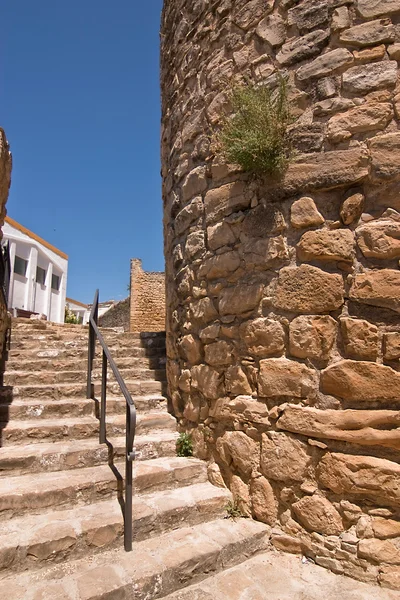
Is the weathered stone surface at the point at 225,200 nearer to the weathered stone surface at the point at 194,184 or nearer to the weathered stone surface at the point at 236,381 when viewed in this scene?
the weathered stone surface at the point at 194,184

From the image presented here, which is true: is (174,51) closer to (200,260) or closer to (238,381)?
(200,260)

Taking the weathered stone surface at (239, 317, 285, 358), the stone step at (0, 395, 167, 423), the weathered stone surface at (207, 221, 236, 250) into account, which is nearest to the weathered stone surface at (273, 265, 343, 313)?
the weathered stone surface at (239, 317, 285, 358)

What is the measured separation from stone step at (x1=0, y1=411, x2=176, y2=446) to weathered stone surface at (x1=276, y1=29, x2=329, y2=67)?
277 centimetres

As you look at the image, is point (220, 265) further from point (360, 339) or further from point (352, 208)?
point (360, 339)

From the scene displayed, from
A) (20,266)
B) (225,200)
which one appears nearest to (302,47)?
(225,200)

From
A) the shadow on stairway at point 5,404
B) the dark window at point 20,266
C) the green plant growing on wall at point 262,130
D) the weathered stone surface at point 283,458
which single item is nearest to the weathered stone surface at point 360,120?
the green plant growing on wall at point 262,130

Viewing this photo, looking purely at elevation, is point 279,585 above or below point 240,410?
below

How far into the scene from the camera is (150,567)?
6.84 ft

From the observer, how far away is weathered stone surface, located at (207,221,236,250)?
2.92 m

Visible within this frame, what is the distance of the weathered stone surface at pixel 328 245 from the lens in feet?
7.91

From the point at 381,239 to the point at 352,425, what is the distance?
1.03 meters

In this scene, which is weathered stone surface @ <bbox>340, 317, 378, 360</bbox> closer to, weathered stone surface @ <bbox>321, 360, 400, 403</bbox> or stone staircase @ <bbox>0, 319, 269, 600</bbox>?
weathered stone surface @ <bbox>321, 360, 400, 403</bbox>

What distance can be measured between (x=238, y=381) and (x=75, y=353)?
2036 millimetres

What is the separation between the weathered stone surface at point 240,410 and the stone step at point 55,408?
0.94 metres
